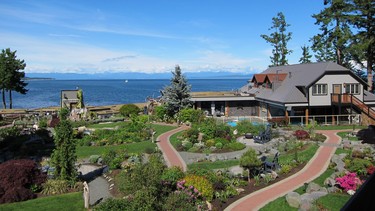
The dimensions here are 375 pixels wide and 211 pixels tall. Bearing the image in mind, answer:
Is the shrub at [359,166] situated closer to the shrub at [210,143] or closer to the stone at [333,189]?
the stone at [333,189]

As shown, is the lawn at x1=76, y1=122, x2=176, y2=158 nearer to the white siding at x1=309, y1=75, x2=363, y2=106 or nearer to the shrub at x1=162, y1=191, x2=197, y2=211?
the shrub at x1=162, y1=191, x2=197, y2=211

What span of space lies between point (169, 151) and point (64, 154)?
378 inches

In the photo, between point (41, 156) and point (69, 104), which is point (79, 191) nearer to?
point (41, 156)

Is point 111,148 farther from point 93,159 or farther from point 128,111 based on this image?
point 128,111

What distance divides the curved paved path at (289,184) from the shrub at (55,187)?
821 cm

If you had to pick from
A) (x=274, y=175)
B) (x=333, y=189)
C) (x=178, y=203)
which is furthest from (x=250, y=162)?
(x=178, y=203)

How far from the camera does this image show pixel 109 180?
1947cm

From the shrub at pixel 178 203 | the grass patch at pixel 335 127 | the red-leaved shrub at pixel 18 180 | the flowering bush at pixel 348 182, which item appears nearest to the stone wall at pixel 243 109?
the grass patch at pixel 335 127

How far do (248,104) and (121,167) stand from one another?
94.5 ft

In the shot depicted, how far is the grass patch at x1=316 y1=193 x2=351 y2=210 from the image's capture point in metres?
13.7

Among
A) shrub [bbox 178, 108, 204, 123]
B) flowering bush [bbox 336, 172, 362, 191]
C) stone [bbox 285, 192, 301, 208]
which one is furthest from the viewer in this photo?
shrub [bbox 178, 108, 204, 123]

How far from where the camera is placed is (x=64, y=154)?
17781 mm

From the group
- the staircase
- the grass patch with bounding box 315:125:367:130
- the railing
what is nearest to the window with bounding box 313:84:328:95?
the staircase

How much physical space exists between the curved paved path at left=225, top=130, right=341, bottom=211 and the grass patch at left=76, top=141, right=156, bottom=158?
11.8 meters
